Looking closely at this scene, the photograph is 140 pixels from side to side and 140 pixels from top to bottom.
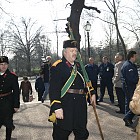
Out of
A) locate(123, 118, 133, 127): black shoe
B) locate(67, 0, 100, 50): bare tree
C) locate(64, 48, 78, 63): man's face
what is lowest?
locate(123, 118, 133, 127): black shoe

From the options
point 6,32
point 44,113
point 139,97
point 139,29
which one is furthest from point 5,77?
point 6,32

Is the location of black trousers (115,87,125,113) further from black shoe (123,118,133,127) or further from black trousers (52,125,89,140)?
black trousers (52,125,89,140)

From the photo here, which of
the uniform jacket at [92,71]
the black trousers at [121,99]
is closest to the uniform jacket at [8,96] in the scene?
the black trousers at [121,99]

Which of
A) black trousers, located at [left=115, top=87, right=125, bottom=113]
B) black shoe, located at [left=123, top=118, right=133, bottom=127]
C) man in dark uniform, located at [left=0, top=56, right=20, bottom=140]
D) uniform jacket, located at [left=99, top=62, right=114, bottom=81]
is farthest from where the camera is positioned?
uniform jacket, located at [left=99, top=62, right=114, bottom=81]

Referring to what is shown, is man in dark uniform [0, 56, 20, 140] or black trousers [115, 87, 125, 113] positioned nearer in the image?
man in dark uniform [0, 56, 20, 140]

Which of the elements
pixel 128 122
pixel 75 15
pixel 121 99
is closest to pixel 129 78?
pixel 128 122

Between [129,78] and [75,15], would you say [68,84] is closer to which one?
[129,78]

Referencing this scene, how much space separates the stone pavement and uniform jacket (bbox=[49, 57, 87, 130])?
2.13 m

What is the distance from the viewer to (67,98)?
394cm

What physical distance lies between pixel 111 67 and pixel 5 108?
5384mm

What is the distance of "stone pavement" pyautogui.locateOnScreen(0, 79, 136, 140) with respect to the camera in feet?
20.0

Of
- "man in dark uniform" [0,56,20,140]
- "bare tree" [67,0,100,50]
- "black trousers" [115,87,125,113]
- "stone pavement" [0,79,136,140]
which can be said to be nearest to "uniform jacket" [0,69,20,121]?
"man in dark uniform" [0,56,20,140]

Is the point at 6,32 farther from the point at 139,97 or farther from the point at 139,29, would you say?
the point at 139,97

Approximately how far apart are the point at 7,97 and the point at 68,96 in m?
1.96
